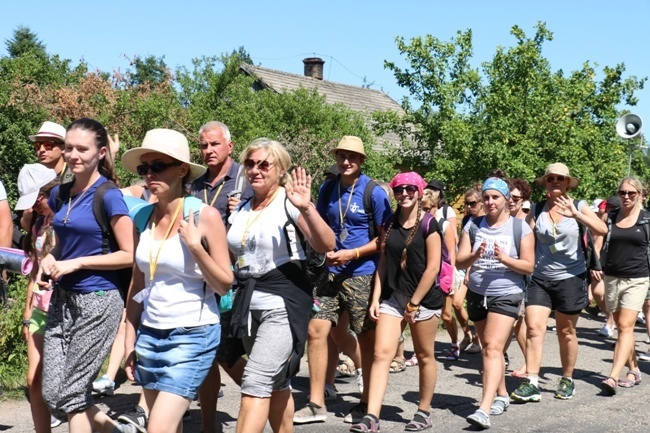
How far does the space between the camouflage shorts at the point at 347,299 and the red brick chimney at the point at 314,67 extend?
1519 inches

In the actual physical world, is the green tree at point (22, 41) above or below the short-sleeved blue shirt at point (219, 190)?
above

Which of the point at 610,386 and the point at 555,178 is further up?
the point at 555,178

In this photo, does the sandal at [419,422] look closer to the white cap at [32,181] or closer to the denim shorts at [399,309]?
the denim shorts at [399,309]

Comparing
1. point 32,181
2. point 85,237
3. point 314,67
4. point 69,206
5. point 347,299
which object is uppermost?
point 314,67

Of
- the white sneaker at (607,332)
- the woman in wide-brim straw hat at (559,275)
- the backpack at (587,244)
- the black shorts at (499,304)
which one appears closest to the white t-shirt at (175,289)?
the black shorts at (499,304)

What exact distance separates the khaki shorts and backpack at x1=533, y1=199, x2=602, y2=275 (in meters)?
0.77

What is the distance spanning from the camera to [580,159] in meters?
19.3

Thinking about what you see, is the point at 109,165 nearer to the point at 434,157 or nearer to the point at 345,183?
the point at 345,183

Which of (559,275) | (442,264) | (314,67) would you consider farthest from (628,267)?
(314,67)

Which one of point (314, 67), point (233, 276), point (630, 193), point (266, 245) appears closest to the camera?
point (233, 276)

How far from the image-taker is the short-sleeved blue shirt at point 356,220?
22.5ft

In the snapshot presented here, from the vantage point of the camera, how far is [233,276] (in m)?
4.55

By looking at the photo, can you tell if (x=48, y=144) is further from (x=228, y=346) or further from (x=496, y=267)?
(x=496, y=267)

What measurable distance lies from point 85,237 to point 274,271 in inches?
40.2
